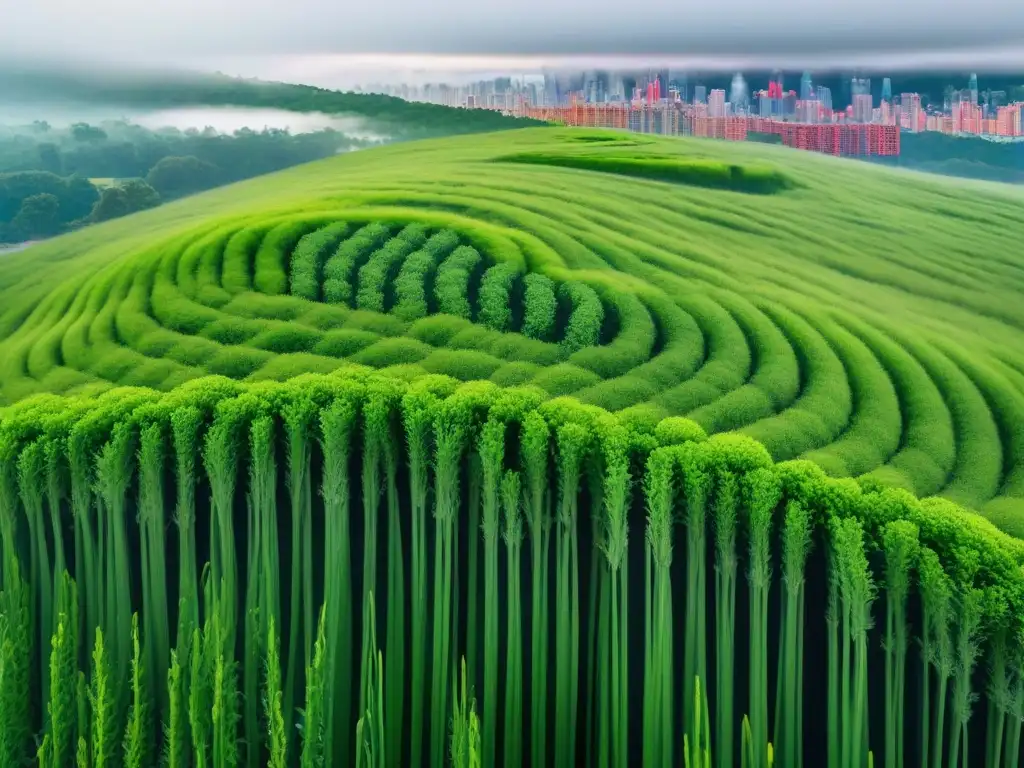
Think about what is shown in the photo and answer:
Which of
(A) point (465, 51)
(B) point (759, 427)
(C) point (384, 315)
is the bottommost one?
(B) point (759, 427)

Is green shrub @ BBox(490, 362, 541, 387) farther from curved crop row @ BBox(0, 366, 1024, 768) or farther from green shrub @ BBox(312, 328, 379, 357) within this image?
green shrub @ BBox(312, 328, 379, 357)

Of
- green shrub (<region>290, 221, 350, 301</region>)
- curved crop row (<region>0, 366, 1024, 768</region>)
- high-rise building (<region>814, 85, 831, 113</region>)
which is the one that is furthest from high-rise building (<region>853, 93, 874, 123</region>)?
green shrub (<region>290, 221, 350, 301</region>)

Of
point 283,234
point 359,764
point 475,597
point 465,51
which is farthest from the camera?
point 465,51

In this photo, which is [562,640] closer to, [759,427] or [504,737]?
[504,737]

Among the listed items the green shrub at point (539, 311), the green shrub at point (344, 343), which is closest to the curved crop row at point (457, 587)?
the green shrub at point (344, 343)

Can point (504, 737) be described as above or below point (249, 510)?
below

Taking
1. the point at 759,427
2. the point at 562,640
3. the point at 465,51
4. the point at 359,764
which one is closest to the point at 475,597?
the point at 562,640
